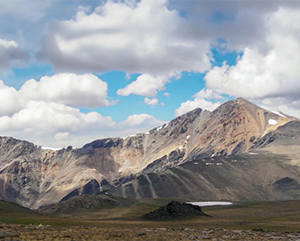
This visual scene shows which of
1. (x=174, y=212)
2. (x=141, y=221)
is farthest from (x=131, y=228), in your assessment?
(x=174, y=212)

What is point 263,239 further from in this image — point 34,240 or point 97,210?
point 97,210

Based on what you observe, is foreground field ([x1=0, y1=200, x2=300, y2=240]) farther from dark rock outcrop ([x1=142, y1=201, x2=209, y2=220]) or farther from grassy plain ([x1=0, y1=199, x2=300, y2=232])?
dark rock outcrop ([x1=142, y1=201, x2=209, y2=220])

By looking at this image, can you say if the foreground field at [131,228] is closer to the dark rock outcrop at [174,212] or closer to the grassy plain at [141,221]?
the grassy plain at [141,221]

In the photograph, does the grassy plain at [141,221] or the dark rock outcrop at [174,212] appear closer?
the grassy plain at [141,221]

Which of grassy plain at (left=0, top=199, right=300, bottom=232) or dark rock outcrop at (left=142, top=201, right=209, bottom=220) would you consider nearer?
grassy plain at (left=0, top=199, right=300, bottom=232)

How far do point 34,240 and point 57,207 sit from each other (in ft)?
543

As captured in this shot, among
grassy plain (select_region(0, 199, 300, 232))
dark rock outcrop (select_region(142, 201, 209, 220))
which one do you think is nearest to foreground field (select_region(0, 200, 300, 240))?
grassy plain (select_region(0, 199, 300, 232))

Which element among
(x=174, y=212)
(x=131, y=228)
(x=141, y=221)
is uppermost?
(x=174, y=212)

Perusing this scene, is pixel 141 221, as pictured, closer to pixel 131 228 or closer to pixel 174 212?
pixel 174 212

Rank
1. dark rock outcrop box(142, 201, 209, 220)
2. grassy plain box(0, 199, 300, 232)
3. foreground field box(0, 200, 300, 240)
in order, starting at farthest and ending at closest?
dark rock outcrop box(142, 201, 209, 220) < grassy plain box(0, 199, 300, 232) < foreground field box(0, 200, 300, 240)

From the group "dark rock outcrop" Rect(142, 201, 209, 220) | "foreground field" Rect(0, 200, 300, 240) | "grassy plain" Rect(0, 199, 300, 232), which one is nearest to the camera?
"foreground field" Rect(0, 200, 300, 240)

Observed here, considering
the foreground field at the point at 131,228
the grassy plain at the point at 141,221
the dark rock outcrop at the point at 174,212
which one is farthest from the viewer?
the dark rock outcrop at the point at 174,212

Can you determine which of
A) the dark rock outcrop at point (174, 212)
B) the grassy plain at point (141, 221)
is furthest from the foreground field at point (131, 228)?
the dark rock outcrop at point (174, 212)

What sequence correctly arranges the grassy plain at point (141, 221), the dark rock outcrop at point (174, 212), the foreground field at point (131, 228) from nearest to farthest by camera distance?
the foreground field at point (131, 228)
the grassy plain at point (141, 221)
the dark rock outcrop at point (174, 212)
